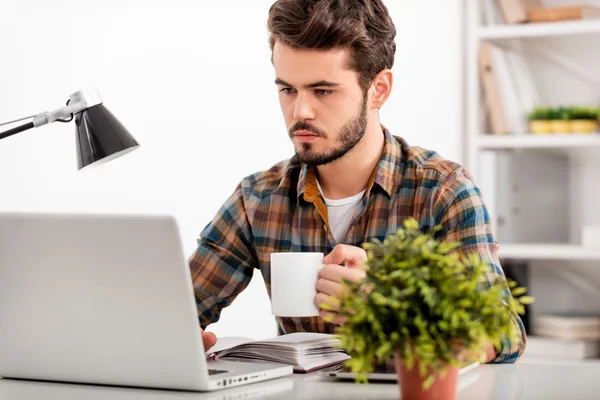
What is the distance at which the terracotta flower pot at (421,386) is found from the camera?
0.99m

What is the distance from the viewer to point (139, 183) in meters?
2.79

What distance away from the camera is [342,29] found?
6.22ft

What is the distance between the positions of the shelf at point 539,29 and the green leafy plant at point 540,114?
0.28 m

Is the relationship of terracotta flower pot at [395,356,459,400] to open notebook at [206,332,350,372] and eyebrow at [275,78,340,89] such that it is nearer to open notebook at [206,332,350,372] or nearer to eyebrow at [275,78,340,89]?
open notebook at [206,332,350,372]

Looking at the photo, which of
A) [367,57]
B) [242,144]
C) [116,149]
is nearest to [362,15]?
[367,57]

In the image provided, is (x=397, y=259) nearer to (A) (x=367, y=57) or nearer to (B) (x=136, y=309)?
(B) (x=136, y=309)

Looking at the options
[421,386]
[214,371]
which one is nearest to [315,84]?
[214,371]

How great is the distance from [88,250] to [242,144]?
203 cm

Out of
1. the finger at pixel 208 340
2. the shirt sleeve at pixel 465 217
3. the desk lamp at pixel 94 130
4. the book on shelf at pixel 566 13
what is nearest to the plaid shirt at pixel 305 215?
the shirt sleeve at pixel 465 217

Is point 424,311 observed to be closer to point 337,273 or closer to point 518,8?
point 337,273

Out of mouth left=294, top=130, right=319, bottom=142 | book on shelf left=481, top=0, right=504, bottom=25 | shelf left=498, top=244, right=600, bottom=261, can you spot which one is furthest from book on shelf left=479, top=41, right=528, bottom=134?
mouth left=294, top=130, right=319, bottom=142

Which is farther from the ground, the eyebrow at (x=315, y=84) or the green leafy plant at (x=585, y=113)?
the eyebrow at (x=315, y=84)

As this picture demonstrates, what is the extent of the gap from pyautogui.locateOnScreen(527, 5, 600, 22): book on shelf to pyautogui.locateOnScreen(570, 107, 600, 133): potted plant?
347 mm

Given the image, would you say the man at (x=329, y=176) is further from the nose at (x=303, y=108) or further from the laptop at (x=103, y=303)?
the laptop at (x=103, y=303)
